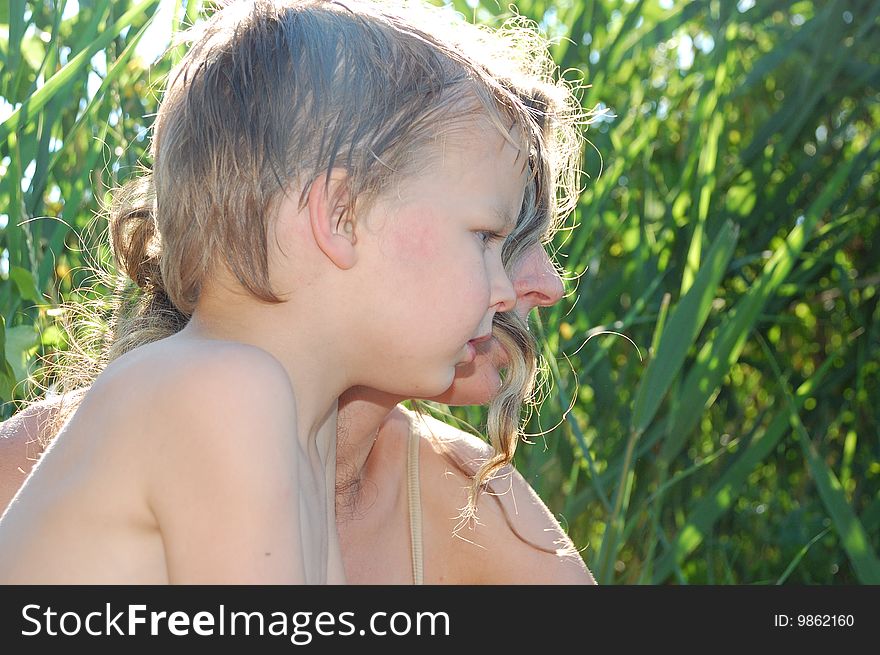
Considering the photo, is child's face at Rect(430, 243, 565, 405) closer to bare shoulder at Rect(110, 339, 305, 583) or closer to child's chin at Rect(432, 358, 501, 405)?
child's chin at Rect(432, 358, 501, 405)

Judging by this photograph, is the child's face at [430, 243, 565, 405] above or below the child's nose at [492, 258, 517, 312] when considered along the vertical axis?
below

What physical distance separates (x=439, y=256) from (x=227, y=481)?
235mm

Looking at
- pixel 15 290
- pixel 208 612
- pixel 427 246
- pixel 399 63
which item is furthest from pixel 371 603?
pixel 15 290

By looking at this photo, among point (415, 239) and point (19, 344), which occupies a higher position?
point (415, 239)

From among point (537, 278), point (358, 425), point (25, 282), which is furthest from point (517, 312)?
point (25, 282)

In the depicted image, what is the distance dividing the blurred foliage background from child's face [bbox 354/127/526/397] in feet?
1.20

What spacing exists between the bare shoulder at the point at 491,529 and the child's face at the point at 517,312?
112 mm

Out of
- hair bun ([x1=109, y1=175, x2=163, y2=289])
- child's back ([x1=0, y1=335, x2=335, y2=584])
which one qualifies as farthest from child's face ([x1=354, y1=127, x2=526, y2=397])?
hair bun ([x1=109, y1=175, x2=163, y2=289])

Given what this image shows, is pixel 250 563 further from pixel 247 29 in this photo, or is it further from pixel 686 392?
pixel 686 392

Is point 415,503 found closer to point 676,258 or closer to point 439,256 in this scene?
point 439,256

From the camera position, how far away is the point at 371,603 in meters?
0.73

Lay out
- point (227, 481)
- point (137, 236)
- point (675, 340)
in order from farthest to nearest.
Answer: point (675, 340) → point (137, 236) → point (227, 481)

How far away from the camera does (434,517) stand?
113cm

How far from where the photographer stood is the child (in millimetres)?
625
